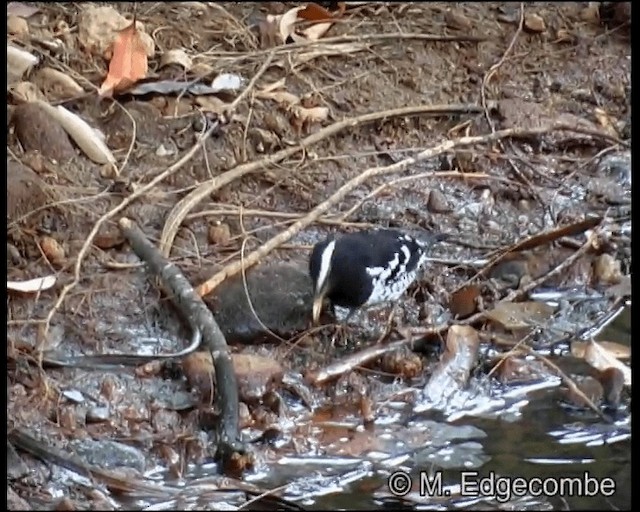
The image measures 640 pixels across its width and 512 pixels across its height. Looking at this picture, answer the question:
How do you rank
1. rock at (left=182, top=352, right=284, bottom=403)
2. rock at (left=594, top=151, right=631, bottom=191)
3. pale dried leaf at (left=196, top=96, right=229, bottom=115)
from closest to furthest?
rock at (left=182, top=352, right=284, bottom=403) < pale dried leaf at (left=196, top=96, right=229, bottom=115) < rock at (left=594, top=151, right=631, bottom=191)

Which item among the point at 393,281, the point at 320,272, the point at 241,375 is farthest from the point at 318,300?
the point at 241,375

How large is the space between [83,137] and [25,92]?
45 cm

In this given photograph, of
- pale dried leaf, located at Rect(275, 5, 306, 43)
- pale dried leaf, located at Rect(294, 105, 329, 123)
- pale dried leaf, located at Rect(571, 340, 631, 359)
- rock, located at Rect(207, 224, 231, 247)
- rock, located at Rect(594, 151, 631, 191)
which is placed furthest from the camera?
pale dried leaf, located at Rect(275, 5, 306, 43)

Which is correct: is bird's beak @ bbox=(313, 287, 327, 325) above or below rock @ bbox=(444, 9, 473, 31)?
below

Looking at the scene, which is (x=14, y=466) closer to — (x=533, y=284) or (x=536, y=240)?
(x=533, y=284)

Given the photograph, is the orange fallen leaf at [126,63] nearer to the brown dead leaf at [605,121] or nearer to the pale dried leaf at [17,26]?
the pale dried leaf at [17,26]

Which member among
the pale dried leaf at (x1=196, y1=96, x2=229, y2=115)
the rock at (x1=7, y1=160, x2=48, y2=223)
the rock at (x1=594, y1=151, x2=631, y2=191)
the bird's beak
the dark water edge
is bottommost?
the dark water edge

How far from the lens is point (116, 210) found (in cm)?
623

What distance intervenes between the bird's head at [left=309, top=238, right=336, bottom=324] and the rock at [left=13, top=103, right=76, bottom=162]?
1669 millimetres

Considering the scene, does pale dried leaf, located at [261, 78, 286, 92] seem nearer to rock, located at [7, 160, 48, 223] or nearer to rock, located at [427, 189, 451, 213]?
rock, located at [427, 189, 451, 213]

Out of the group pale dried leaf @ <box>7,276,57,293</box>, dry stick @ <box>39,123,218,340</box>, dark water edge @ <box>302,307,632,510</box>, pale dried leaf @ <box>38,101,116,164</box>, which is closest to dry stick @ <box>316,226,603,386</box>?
dark water edge @ <box>302,307,632,510</box>

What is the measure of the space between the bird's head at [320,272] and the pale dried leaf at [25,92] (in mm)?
2033

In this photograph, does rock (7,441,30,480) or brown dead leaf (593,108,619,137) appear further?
brown dead leaf (593,108,619,137)

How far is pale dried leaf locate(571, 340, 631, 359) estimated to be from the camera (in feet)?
19.4
